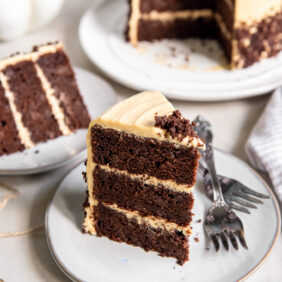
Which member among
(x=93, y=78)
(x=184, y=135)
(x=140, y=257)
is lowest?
(x=140, y=257)

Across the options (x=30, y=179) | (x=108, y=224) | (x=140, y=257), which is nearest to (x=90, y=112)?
(x=30, y=179)

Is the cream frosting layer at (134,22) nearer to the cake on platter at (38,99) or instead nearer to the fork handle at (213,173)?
the cake on platter at (38,99)

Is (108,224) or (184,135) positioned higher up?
(184,135)

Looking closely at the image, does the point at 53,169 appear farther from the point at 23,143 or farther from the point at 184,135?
the point at 184,135

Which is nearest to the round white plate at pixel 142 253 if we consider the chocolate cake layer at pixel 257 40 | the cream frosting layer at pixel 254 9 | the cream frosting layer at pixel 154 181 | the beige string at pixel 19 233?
the beige string at pixel 19 233

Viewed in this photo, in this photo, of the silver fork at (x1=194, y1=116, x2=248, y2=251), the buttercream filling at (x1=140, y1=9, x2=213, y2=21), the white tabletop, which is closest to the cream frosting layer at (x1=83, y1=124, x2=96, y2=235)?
the white tabletop

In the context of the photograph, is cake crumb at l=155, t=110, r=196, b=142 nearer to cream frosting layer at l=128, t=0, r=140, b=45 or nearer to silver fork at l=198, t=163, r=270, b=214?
silver fork at l=198, t=163, r=270, b=214
